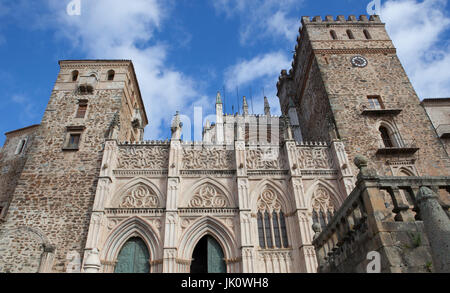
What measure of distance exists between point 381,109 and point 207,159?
12.2 m

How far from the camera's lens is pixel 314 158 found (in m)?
17.7

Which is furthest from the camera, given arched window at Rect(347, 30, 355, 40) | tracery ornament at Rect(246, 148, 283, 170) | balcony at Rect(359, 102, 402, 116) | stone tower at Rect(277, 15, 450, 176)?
arched window at Rect(347, 30, 355, 40)

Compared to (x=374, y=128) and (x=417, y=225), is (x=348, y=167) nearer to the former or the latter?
(x=374, y=128)

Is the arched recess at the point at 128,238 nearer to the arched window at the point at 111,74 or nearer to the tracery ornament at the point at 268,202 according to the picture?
the tracery ornament at the point at 268,202

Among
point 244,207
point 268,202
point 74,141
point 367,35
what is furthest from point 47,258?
point 367,35

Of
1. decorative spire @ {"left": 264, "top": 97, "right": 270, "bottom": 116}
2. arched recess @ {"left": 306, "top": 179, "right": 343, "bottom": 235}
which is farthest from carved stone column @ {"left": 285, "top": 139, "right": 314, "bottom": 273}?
decorative spire @ {"left": 264, "top": 97, "right": 270, "bottom": 116}

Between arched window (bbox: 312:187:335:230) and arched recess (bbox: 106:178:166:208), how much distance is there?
8.43m

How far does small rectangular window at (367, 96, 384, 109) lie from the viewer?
65.4ft

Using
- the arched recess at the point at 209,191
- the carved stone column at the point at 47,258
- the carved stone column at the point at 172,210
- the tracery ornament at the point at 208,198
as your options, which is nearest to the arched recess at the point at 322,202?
the arched recess at the point at 209,191

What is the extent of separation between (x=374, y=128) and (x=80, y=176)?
1857 cm

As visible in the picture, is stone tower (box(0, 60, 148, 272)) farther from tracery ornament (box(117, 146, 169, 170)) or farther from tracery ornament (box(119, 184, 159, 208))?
tracery ornament (box(119, 184, 159, 208))
